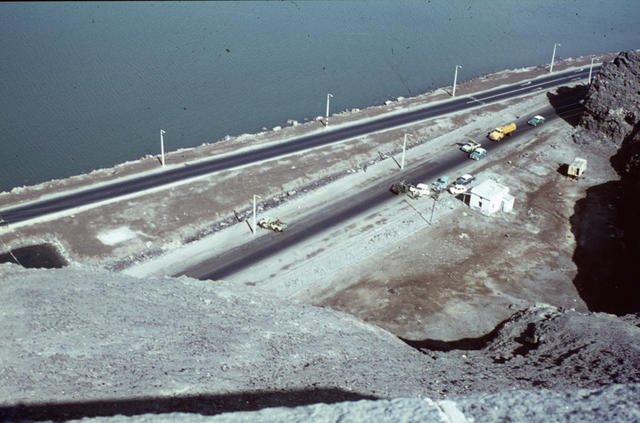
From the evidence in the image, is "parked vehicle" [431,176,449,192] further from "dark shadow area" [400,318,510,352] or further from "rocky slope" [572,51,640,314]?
"dark shadow area" [400,318,510,352]

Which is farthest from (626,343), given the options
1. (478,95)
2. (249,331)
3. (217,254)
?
(478,95)

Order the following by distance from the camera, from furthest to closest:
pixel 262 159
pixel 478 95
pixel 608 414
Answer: pixel 478 95, pixel 262 159, pixel 608 414

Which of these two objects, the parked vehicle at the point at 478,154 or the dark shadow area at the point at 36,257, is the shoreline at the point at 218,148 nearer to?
the dark shadow area at the point at 36,257

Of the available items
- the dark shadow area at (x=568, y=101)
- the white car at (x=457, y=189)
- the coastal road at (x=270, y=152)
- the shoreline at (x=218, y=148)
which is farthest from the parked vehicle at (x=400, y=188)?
the dark shadow area at (x=568, y=101)

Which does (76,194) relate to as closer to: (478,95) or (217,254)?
(217,254)

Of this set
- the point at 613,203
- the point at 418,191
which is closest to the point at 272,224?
the point at 418,191

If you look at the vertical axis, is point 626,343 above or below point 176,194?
above

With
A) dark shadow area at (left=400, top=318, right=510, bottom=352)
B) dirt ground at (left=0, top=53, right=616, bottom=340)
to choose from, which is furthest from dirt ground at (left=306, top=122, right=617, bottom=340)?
dark shadow area at (left=400, top=318, right=510, bottom=352)
